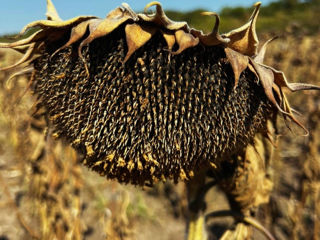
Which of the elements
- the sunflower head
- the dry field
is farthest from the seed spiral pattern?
the dry field

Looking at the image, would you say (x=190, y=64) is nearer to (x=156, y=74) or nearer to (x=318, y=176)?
(x=156, y=74)

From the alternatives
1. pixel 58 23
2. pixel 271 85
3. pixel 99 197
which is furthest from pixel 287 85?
pixel 99 197

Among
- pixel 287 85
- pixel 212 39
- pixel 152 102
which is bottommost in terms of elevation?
pixel 287 85

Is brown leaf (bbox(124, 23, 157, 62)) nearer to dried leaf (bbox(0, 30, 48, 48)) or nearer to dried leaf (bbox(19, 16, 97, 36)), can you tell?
dried leaf (bbox(19, 16, 97, 36))

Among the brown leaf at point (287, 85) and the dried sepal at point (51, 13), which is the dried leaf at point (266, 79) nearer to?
the brown leaf at point (287, 85)

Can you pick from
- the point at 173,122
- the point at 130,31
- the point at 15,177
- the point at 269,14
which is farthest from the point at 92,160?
the point at 269,14

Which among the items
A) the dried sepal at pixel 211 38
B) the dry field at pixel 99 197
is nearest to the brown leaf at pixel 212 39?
the dried sepal at pixel 211 38

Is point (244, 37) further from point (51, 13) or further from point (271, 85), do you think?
point (51, 13)
